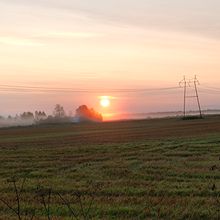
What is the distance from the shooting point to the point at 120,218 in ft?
39.3

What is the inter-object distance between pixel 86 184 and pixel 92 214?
183 inches

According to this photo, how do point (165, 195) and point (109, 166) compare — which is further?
point (109, 166)

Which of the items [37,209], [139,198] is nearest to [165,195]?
[139,198]

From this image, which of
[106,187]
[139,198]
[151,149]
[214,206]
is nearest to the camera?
[214,206]

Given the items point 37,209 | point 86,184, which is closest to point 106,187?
point 86,184

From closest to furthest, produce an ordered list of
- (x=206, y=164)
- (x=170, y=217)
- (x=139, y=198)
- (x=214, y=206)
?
(x=170, y=217), (x=214, y=206), (x=139, y=198), (x=206, y=164)

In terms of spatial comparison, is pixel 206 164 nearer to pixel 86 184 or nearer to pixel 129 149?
pixel 86 184

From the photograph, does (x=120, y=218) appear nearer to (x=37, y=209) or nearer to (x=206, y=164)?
(x=37, y=209)

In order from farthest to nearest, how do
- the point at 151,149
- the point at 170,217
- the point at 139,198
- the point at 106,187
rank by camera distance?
the point at 151,149, the point at 106,187, the point at 139,198, the point at 170,217

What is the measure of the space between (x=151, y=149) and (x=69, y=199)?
59.4ft

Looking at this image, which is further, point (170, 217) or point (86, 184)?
point (86, 184)

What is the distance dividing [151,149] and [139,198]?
59.0 feet

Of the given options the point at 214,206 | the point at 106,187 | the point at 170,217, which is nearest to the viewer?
the point at 170,217

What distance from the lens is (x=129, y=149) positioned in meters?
32.7
